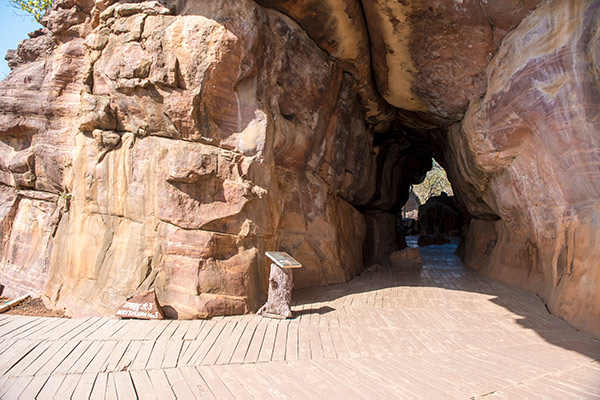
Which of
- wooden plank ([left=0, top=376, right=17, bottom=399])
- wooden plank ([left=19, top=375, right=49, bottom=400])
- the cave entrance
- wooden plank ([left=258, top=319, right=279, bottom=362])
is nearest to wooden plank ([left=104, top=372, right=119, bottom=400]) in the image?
wooden plank ([left=19, top=375, right=49, bottom=400])

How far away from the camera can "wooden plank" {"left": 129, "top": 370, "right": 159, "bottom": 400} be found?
2.79 m

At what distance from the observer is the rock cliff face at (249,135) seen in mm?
5238

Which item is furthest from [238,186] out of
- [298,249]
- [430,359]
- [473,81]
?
[473,81]

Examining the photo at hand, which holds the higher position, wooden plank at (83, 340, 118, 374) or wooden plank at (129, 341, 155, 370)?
wooden plank at (129, 341, 155, 370)

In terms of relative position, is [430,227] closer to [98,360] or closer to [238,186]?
[238,186]

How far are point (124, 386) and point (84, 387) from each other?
0.93 feet

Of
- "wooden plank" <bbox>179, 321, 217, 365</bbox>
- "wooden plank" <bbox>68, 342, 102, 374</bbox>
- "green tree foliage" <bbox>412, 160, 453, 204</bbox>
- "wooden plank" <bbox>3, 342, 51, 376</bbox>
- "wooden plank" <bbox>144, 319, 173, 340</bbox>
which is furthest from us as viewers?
"green tree foliage" <bbox>412, 160, 453, 204</bbox>

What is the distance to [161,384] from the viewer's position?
297 cm

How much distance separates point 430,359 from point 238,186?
3415 millimetres

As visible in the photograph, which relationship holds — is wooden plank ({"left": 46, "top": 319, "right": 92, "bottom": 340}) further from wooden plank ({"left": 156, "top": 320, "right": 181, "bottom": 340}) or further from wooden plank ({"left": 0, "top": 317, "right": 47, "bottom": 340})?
wooden plank ({"left": 156, "top": 320, "right": 181, "bottom": 340})

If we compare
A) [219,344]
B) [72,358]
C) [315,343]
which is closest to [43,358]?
[72,358]

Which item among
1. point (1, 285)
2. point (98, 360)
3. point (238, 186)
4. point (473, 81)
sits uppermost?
point (473, 81)

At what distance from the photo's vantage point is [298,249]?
7270 mm

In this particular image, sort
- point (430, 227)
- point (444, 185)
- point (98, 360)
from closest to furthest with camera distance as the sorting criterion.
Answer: point (98, 360) < point (430, 227) < point (444, 185)
